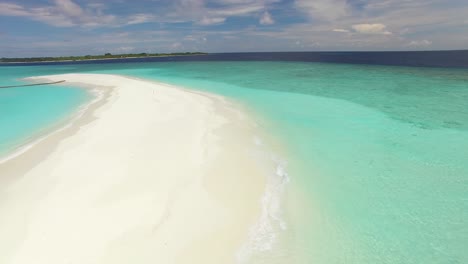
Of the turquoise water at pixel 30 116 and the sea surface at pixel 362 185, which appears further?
the turquoise water at pixel 30 116

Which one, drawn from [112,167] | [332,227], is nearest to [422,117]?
[332,227]

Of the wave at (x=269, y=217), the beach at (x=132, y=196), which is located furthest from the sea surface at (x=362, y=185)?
the beach at (x=132, y=196)

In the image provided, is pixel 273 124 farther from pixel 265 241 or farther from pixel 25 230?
pixel 25 230

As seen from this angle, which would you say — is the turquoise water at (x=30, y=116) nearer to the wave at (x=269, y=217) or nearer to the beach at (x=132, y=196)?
A: the beach at (x=132, y=196)

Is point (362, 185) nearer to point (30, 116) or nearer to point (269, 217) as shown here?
point (269, 217)

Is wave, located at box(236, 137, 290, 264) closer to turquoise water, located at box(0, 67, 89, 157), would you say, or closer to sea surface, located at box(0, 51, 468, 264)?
sea surface, located at box(0, 51, 468, 264)

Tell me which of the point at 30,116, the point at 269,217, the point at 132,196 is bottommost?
the point at 269,217

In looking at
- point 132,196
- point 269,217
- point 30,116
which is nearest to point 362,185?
point 269,217

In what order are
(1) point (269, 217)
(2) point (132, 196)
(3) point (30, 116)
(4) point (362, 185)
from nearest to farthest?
1. (1) point (269, 217)
2. (2) point (132, 196)
3. (4) point (362, 185)
4. (3) point (30, 116)
